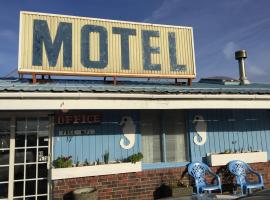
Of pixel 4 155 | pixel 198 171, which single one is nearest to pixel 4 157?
pixel 4 155

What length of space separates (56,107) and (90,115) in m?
1.38

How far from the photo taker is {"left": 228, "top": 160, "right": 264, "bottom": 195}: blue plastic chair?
8.89m

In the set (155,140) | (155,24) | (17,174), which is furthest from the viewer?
(155,24)

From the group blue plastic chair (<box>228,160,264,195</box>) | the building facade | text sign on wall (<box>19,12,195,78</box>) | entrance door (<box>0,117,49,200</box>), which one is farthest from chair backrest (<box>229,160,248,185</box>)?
entrance door (<box>0,117,49,200</box>)

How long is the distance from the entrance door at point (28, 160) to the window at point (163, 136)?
2.81 m

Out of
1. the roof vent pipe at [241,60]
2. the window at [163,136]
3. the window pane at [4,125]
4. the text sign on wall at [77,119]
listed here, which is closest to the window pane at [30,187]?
the window pane at [4,125]

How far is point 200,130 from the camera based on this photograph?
376 inches

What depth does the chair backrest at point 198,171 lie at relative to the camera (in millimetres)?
8775

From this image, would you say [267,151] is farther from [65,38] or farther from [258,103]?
[65,38]

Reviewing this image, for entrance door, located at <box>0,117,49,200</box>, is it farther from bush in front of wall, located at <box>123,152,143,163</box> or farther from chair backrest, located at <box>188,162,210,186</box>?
chair backrest, located at <box>188,162,210,186</box>

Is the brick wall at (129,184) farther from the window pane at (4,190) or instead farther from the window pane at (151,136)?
the window pane at (4,190)

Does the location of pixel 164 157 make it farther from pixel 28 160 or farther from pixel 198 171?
pixel 28 160

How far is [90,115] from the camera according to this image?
8.54 metres

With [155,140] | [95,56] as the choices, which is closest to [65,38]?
[95,56]
